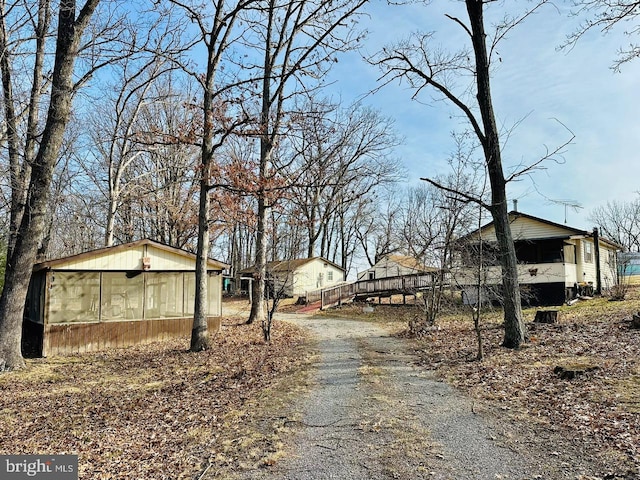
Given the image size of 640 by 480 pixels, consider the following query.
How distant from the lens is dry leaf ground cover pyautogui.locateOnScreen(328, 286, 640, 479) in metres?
4.66

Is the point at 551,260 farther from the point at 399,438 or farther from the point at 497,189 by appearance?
the point at 399,438

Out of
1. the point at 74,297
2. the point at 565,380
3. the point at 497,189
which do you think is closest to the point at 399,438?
the point at 565,380

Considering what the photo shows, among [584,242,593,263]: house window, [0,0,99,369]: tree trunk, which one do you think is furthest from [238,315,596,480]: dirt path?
[584,242,593,263]: house window

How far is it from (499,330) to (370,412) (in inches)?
300

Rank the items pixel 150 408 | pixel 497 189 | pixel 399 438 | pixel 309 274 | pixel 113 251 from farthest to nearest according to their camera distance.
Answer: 1. pixel 309 274
2. pixel 113 251
3. pixel 497 189
4. pixel 150 408
5. pixel 399 438

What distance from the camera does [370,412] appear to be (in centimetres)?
584

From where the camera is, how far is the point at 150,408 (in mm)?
6539

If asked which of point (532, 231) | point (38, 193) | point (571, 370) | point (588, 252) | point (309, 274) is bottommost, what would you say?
point (571, 370)

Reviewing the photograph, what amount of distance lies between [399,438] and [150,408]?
3.99 meters

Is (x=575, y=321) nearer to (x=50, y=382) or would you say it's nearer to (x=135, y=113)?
(x=50, y=382)

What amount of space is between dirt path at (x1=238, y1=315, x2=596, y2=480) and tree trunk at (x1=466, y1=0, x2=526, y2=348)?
3073mm

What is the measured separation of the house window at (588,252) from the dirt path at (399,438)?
1643 cm

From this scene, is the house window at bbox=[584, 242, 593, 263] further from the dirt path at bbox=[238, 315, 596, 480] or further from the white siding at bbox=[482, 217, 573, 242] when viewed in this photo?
the dirt path at bbox=[238, 315, 596, 480]

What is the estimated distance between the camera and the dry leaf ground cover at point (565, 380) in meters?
4.66
